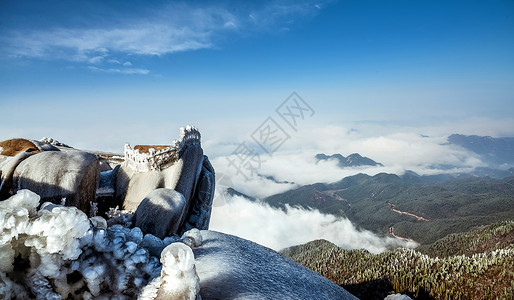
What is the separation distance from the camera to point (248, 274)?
3.49 metres

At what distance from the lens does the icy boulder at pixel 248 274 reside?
3.05 m

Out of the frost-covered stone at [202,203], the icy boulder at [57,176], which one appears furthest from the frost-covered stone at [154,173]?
the icy boulder at [57,176]

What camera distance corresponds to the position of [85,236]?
2.67 m

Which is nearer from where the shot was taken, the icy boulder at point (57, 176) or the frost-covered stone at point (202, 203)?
the icy boulder at point (57, 176)

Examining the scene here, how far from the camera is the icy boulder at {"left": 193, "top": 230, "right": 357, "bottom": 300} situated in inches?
120

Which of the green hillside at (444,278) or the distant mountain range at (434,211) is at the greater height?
the green hillside at (444,278)

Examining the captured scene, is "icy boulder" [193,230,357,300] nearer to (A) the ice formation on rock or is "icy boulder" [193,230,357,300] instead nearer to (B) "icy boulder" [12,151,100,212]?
(A) the ice formation on rock

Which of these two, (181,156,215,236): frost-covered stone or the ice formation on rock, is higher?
the ice formation on rock

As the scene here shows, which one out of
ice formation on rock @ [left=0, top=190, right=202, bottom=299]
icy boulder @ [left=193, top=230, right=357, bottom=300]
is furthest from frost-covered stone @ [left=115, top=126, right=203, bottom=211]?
ice formation on rock @ [left=0, top=190, right=202, bottom=299]

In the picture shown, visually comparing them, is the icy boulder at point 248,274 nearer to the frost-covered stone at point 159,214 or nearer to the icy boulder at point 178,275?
the icy boulder at point 178,275

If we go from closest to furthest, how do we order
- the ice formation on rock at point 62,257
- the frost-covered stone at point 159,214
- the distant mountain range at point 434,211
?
the ice formation on rock at point 62,257, the frost-covered stone at point 159,214, the distant mountain range at point 434,211

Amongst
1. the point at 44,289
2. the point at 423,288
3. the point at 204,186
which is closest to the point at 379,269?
the point at 423,288

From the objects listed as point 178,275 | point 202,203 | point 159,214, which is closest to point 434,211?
point 202,203

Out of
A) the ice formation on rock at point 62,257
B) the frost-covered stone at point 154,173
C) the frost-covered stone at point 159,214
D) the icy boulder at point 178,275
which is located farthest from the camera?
the frost-covered stone at point 154,173
